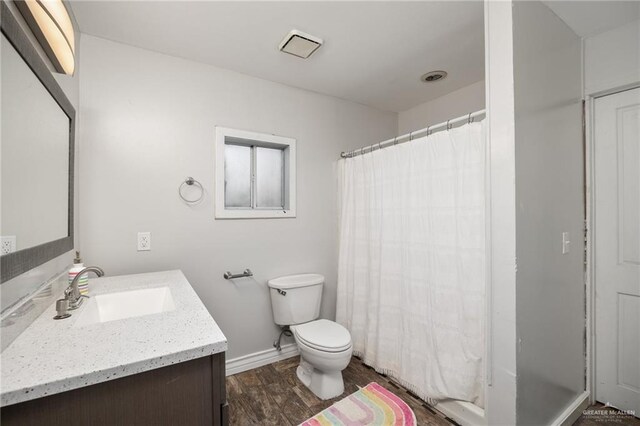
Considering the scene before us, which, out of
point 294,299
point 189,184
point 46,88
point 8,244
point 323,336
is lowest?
point 323,336

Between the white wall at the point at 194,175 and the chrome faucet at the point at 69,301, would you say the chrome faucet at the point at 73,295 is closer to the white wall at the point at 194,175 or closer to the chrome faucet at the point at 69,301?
the chrome faucet at the point at 69,301

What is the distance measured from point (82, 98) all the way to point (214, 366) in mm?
1811

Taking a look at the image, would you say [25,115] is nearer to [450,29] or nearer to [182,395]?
[182,395]

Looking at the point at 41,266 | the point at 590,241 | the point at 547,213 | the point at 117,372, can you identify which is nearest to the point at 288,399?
the point at 117,372

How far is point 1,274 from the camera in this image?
0.72 metres

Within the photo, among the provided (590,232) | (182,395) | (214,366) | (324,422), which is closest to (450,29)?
(590,232)

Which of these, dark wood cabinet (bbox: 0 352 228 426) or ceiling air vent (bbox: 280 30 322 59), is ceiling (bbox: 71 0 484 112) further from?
dark wood cabinet (bbox: 0 352 228 426)

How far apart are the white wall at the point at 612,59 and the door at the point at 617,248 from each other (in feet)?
0.31

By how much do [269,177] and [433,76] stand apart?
1600 mm

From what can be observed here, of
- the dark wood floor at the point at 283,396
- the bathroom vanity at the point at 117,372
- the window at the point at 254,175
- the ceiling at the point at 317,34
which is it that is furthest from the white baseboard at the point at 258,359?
the ceiling at the point at 317,34

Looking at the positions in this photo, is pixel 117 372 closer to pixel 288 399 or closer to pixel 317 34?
pixel 288 399

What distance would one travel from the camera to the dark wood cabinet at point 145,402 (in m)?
0.66

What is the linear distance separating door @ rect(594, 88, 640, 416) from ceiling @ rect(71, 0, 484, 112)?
0.91 meters

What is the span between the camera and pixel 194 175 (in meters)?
2.02
